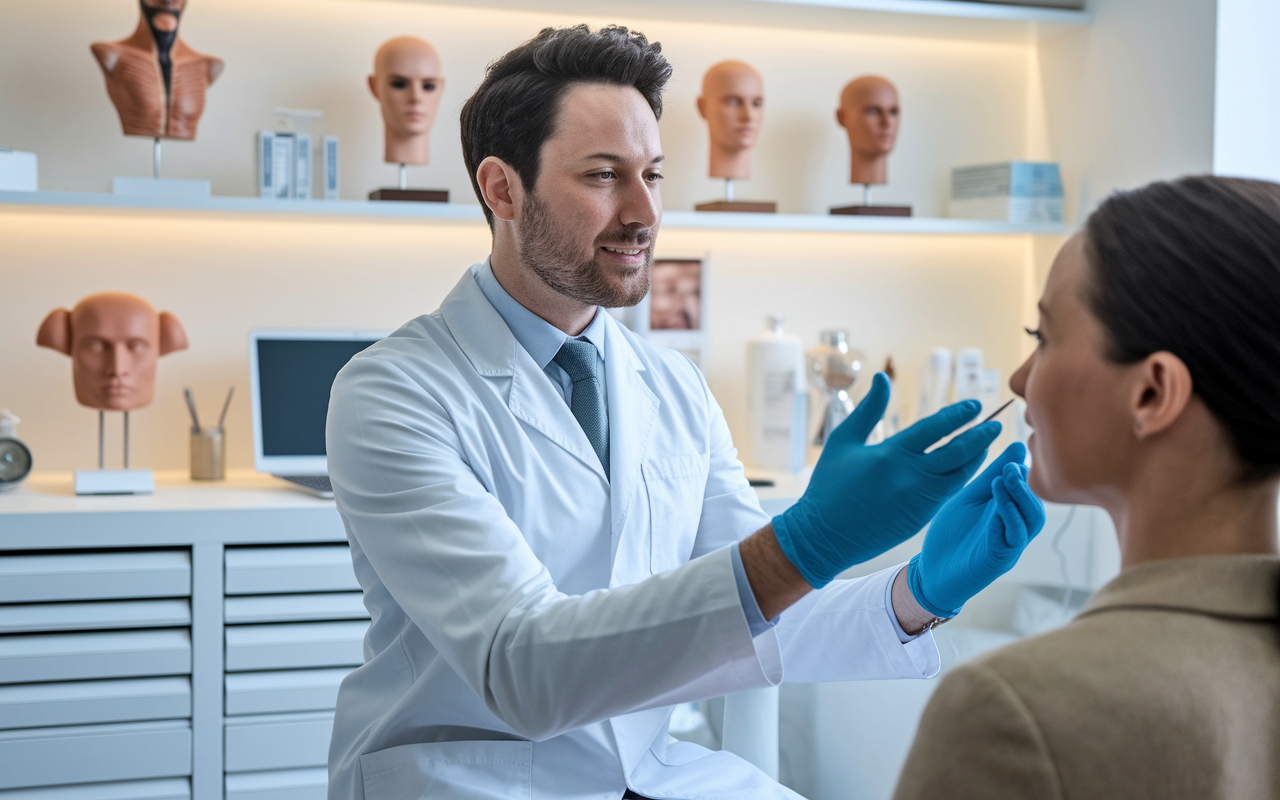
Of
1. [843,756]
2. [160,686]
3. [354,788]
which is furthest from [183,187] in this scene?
[843,756]

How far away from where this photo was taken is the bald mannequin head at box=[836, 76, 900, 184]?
2521mm

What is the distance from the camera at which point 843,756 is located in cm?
190

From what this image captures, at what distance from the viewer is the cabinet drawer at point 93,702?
1.83m

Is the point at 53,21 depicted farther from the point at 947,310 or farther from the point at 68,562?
the point at 947,310

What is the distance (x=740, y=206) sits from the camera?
2.46 metres

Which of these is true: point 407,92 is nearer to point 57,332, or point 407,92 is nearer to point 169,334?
point 169,334

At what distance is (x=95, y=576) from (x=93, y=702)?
0.21m

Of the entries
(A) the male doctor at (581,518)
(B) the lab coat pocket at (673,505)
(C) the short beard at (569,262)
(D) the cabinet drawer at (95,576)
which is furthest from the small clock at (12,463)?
(B) the lab coat pocket at (673,505)

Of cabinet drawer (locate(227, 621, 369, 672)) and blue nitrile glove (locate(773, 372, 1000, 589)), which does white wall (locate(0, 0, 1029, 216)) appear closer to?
cabinet drawer (locate(227, 621, 369, 672))

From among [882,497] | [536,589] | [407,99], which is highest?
[407,99]

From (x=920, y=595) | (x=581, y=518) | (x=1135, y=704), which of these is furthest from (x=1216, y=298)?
(x=581, y=518)

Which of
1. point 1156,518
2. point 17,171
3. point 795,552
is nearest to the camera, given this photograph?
point 1156,518

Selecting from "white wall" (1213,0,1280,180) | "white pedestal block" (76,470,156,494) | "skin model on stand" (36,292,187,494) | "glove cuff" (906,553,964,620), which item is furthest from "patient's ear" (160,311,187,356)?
"white wall" (1213,0,1280,180)

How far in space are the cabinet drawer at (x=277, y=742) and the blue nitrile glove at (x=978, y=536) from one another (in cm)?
124
